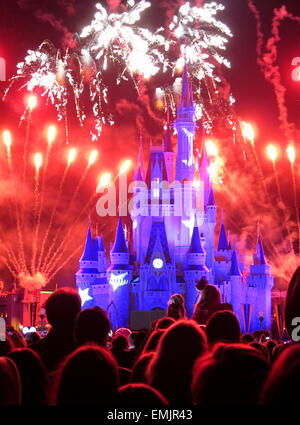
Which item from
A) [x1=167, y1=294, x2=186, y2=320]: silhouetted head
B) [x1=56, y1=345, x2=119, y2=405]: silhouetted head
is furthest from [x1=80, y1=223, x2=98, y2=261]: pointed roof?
[x1=56, y1=345, x2=119, y2=405]: silhouetted head

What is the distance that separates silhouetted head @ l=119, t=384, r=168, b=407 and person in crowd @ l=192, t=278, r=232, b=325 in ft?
23.7

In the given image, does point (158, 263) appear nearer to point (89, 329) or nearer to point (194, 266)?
point (194, 266)

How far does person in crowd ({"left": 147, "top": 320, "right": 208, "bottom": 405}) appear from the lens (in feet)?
17.5

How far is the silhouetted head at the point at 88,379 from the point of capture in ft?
14.3

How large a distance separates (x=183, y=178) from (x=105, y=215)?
12.1 m

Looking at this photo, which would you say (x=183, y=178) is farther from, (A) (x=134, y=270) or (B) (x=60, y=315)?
(B) (x=60, y=315)

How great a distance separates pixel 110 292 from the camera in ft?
182

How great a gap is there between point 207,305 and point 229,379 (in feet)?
23.8

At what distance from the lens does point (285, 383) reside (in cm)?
363

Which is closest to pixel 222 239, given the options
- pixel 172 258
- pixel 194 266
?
pixel 194 266

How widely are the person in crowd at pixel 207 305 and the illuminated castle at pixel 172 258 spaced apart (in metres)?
42.1

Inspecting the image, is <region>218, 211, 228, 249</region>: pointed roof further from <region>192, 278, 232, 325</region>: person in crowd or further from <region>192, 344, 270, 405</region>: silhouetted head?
<region>192, 344, 270, 405</region>: silhouetted head
